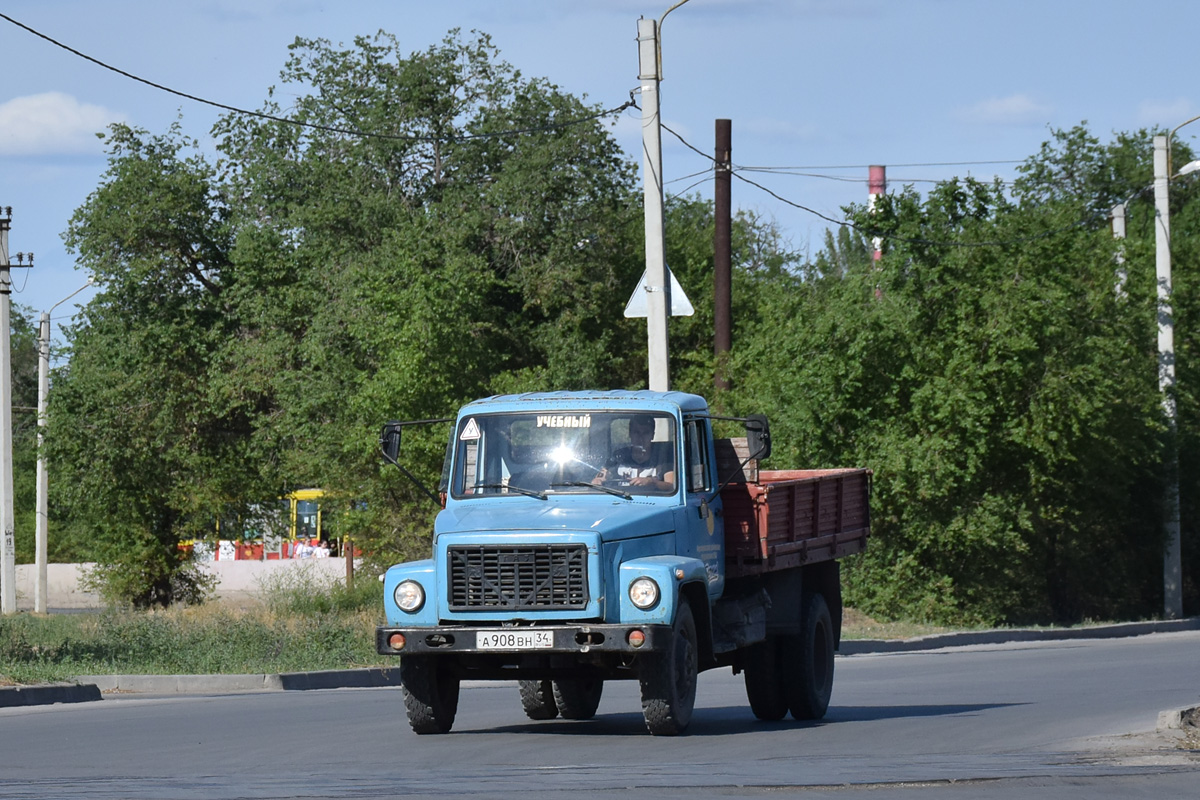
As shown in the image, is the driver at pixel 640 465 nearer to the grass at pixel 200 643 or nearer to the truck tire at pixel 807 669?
the truck tire at pixel 807 669

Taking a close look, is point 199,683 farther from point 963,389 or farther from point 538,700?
point 963,389

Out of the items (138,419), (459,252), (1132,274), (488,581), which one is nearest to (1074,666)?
(488,581)

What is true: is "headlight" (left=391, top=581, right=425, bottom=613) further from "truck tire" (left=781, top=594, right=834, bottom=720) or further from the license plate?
"truck tire" (left=781, top=594, right=834, bottom=720)

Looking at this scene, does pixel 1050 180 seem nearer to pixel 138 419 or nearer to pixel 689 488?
pixel 138 419

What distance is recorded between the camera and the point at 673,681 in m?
11.7

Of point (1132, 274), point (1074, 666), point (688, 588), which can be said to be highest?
point (1132, 274)

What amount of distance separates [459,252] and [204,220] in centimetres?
807

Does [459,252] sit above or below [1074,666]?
above

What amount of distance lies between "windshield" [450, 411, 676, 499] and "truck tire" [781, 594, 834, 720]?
223 cm

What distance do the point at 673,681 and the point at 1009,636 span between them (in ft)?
61.2

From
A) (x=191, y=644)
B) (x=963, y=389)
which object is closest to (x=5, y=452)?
(x=191, y=644)

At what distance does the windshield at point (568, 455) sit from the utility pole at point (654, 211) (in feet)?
23.7

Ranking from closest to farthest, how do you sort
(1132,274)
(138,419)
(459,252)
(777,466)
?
(777,466)
(1132,274)
(459,252)
(138,419)

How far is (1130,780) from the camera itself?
9445mm
